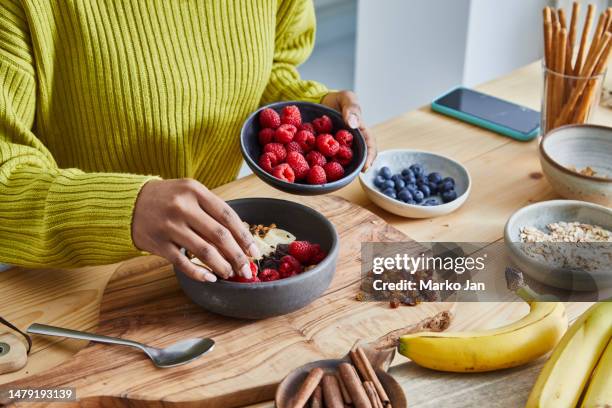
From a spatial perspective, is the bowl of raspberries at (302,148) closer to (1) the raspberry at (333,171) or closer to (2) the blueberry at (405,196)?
(1) the raspberry at (333,171)

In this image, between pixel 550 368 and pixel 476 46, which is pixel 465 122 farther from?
pixel 476 46

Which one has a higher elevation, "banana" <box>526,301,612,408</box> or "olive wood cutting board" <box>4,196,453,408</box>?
"banana" <box>526,301,612,408</box>

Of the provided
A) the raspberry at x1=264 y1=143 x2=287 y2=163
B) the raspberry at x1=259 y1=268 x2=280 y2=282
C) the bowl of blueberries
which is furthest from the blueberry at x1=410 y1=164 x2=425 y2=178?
the raspberry at x1=259 y1=268 x2=280 y2=282

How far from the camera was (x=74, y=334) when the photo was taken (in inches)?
42.9

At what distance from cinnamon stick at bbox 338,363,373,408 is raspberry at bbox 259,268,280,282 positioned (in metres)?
0.21

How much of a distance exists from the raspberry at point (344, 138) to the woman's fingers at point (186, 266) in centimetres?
38

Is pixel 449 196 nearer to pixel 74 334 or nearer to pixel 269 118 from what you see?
pixel 269 118

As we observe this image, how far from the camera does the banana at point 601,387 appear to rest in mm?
878

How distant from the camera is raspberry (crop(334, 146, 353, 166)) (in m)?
1.31

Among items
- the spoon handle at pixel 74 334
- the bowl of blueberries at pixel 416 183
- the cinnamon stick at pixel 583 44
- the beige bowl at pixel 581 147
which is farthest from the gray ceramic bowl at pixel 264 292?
the cinnamon stick at pixel 583 44

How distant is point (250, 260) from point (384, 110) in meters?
2.19

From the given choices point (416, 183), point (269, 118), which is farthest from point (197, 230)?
point (416, 183)

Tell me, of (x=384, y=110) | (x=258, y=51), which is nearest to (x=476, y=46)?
(x=384, y=110)

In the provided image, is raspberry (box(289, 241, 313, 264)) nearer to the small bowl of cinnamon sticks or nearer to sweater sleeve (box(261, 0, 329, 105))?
the small bowl of cinnamon sticks
